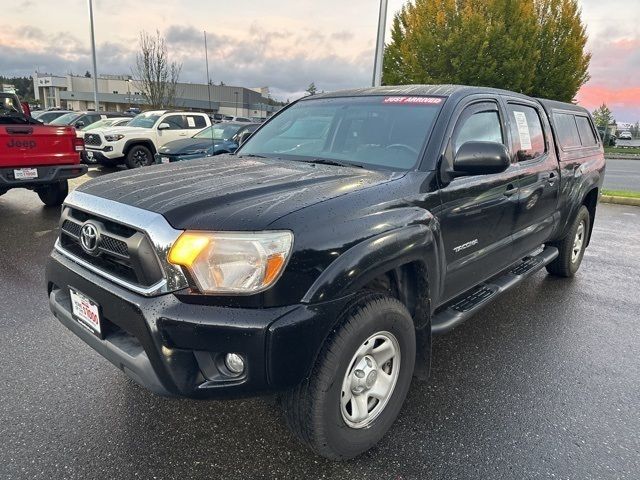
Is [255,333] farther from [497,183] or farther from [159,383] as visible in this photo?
[497,183]

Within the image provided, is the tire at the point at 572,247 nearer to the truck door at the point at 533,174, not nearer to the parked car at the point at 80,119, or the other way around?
the truck door at the point at 533,174

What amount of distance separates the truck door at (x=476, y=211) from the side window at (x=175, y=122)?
11.7 m

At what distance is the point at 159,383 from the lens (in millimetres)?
1944

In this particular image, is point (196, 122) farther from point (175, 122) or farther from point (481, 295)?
point (481, 295)

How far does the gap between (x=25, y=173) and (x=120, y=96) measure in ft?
264

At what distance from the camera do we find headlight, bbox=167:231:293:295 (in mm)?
1863

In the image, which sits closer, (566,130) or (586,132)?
(566,130)

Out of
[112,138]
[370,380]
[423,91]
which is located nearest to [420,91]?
[423,91]

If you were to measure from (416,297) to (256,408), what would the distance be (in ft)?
3.62

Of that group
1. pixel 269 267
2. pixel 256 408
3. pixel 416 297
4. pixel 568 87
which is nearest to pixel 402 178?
pixel 416 297

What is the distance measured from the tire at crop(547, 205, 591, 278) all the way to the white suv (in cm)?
992

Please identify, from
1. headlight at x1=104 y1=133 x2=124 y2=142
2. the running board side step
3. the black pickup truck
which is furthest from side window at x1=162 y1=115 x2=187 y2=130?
the running board side step

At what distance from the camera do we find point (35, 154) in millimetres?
6895

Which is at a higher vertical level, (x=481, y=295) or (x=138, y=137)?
(x=138, y=137)
